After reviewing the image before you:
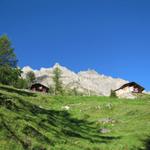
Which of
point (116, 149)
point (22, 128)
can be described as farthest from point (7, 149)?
point (116, 149)

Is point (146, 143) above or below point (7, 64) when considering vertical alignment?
below

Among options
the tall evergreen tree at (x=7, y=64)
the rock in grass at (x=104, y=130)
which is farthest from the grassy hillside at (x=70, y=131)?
the tall evergreen tree at (x=7, y=64)

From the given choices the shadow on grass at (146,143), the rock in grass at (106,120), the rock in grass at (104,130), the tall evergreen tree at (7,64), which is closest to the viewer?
the shadow on grass at (146,143)

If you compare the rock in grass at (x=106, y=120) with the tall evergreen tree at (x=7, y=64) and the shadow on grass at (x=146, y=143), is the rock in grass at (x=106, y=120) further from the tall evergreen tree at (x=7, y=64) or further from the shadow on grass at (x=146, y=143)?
the tall evergreen tree at (x=7, y=64)

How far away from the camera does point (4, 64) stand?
94125 mm

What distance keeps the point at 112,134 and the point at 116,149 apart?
20.8 feet

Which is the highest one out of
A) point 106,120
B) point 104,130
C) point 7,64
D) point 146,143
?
point 7,64

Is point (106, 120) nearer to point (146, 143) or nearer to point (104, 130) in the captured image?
point (104, 130)

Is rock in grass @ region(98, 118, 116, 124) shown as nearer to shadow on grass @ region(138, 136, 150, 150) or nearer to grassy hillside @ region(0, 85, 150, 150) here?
grassy hillside @ region(0, 85, 150, 150)

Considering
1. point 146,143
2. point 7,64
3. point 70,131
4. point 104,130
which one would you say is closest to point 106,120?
point 104,130

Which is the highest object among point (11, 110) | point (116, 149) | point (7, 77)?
point (7, 77)

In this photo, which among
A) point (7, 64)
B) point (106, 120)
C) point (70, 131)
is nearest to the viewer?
→ point (70, 131)

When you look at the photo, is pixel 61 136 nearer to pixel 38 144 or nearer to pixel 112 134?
pixel 38 144

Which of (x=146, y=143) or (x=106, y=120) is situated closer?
(x=146, y=143)
